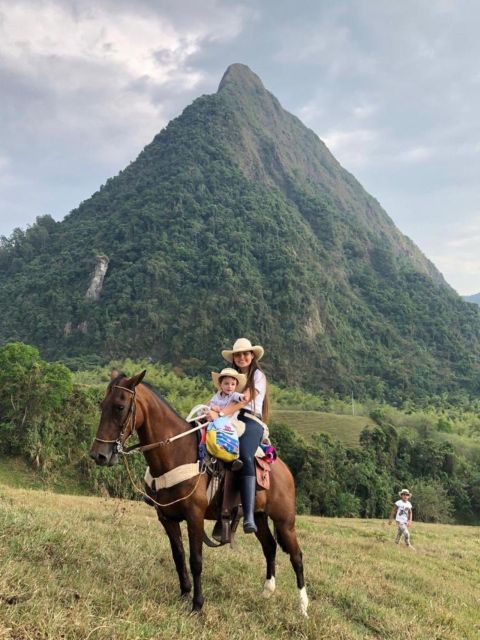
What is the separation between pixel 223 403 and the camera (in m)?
5.38

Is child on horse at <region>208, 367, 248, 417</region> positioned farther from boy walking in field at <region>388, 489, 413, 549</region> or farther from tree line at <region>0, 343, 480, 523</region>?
tree line at <region>0, 343, 480, 523</region>

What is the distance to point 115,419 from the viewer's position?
436cm

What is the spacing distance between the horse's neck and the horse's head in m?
0.21

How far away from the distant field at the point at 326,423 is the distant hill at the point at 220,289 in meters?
28.9

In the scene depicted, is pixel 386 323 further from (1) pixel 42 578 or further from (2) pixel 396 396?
(1) pixel 42 578

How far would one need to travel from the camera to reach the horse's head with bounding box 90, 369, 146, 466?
4.19 meters

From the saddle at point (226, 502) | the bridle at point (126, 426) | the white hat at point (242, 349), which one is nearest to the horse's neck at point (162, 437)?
the bridle at point (126, 426)

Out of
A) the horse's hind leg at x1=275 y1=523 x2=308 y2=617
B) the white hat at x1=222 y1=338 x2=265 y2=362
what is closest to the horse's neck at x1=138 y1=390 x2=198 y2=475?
the white hat at x1=222 y1=338 x2=265 y2=362

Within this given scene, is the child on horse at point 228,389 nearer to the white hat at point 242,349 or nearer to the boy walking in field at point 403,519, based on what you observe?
the white hat at point 242,349

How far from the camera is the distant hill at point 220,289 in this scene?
107812 millimetres

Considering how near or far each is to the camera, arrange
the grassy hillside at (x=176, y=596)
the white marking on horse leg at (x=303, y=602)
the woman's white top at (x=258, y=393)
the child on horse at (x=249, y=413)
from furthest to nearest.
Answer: the woman's white top at (x=258, y=393)
the white marking on horse leg at (x=303, y=602)
the child on horse at (x=249, y=413)
the grassy hillside at (x=176, y=596)

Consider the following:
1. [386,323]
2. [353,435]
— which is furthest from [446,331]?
[353,435]

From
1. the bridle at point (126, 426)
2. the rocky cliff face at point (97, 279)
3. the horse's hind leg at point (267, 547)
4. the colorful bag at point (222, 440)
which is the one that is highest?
the rocky cliff face at point (97, 279)

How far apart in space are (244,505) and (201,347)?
9912 cm
